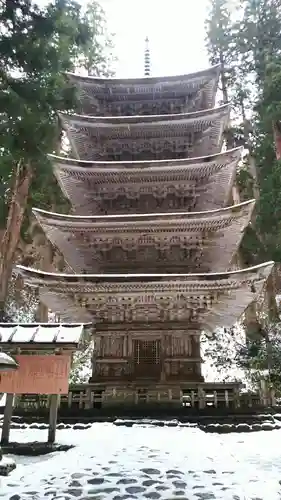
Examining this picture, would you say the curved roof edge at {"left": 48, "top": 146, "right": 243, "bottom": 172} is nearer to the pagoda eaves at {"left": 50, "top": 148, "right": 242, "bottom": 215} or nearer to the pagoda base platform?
the pagoda eaves at {"left": 50, "top": 148, "right": 242, "bottom": 215}

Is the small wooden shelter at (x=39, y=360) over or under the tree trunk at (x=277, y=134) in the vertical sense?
under

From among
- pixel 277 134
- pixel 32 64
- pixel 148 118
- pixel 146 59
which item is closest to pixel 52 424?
pixel 32 64

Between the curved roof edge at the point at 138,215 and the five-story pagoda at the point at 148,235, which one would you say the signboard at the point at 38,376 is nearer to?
the five-story pagoda at the point at 148,235

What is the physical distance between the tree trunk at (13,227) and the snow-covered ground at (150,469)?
928cm

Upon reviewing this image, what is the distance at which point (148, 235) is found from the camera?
500 inches

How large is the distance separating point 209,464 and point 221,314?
294 inches

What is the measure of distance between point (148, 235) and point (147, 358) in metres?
3.66

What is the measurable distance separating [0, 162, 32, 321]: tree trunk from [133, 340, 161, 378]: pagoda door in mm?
6500

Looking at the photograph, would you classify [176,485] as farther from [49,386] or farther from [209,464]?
[49,386]

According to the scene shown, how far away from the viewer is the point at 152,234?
1265cm

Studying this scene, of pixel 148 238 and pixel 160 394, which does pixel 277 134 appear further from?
pixel 160 394

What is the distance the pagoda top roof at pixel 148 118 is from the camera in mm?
13992

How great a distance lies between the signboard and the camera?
739 centimetres

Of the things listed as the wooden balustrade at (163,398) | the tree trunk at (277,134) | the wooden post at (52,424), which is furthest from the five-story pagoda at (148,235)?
the wooden post at (52,424)
